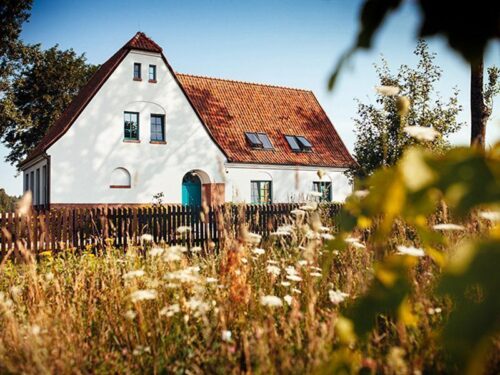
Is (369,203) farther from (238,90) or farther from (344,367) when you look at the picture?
(238,90)

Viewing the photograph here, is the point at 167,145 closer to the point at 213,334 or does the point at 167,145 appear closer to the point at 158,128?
the point at 158,128

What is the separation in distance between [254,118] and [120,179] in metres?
8.99

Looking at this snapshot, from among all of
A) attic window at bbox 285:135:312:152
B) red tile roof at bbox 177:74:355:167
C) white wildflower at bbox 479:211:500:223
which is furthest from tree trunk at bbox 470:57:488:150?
attic window at bbox 285:135:312:152

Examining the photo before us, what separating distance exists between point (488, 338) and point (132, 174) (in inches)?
876

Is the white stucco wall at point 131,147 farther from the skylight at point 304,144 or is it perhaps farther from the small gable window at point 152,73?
the skylight at point 304,144

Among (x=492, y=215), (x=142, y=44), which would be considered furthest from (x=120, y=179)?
(x=492, y=215)

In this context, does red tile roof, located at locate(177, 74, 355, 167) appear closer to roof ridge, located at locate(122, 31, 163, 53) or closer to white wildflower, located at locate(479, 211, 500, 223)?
roof ridge, located at locate(122, 31, 163, 53)

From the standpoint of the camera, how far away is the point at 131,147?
2220 cm

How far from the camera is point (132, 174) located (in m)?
22.1

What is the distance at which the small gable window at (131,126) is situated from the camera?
22.3m

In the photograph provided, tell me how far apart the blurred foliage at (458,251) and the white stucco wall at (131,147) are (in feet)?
64.3

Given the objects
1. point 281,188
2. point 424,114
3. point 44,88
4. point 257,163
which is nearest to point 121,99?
point 257,163

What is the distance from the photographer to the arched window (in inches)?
858

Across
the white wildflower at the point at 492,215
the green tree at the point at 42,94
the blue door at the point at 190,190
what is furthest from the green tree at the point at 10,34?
the white wildflower at the point at 492,215
